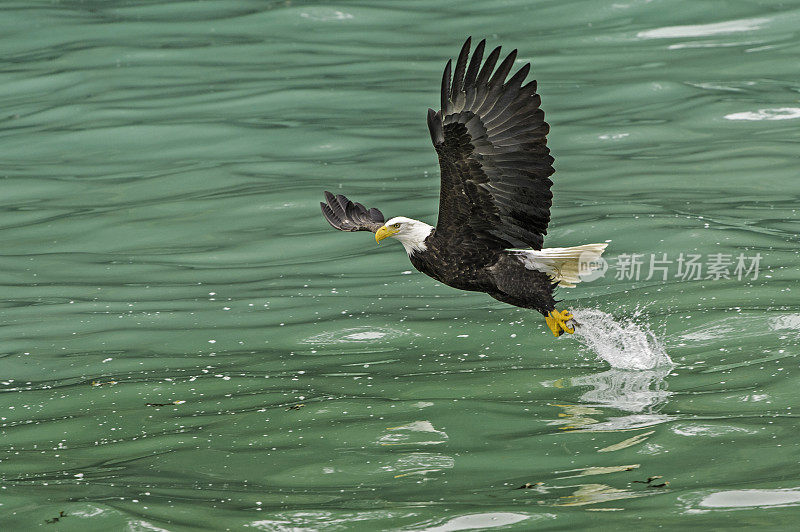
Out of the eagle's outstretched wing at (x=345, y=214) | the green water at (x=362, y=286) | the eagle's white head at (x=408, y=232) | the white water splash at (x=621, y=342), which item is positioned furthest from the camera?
the eagle's outstretched wing at (x=345, y=214)

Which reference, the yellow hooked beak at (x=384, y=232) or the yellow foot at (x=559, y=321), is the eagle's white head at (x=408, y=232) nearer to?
the yellow hooked beak at (x=384, y=232)

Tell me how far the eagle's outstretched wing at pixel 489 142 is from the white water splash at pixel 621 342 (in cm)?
98

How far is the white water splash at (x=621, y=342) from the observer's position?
743 centimetres

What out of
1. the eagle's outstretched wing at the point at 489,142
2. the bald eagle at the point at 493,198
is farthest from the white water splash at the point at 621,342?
the eagle's outstretched wing at the point at 489,142

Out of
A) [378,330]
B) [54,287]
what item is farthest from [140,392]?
[54,287]

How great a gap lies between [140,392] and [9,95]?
30.8 feet

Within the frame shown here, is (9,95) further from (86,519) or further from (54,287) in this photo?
(86,519)

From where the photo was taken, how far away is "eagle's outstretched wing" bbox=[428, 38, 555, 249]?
22.1 feet

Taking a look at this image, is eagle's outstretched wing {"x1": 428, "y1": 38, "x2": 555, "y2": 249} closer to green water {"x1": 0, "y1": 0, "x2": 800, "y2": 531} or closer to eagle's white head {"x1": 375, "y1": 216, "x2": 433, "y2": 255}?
eagle's white head {"x1": 375, "y1": 216, "x2": 433, "y2": 255}

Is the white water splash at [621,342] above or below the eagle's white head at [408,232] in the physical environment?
below

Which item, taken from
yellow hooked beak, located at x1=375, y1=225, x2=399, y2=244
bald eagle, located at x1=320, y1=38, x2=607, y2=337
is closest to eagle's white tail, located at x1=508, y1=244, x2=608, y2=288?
bald eagle, located at x1=320, y1=38, x2=607, y2=337

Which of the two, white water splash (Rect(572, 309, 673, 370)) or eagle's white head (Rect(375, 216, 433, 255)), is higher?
eagle's white head (Rect(375, 216, 433, 255))

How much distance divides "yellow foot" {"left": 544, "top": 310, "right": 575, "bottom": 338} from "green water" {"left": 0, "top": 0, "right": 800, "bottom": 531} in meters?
0.22

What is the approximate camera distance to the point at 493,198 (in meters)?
6.96
